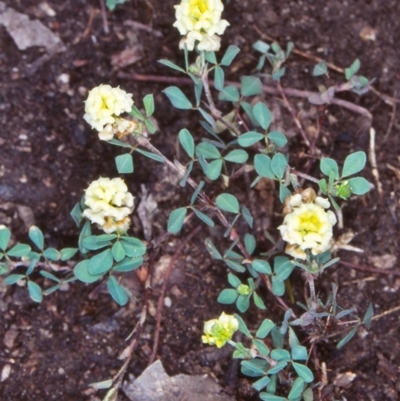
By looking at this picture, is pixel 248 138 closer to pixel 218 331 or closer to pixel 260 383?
pixel 218 331

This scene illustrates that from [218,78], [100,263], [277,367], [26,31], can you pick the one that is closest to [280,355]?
[277,367]

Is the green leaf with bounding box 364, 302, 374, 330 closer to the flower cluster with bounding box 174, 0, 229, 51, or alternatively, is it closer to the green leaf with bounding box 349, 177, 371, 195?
the green leaf with bounding box 349, 177, 371, 195

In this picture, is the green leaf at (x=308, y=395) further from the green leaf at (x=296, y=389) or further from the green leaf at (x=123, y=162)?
the green leaf at (x=123, y=162)

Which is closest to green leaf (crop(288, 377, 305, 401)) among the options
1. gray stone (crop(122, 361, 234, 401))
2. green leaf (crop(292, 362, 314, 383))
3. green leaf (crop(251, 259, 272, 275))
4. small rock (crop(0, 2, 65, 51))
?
green leaf (crop(292, 362, 314, 383))

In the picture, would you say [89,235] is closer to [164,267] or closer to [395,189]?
[164,267]

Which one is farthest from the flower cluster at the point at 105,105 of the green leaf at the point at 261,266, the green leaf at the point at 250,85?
the green leaf at the point at 261,266

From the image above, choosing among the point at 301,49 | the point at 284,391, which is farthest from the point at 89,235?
the point at 301,49

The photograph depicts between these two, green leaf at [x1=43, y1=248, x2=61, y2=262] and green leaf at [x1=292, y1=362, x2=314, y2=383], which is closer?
green leaf at [x1=292, y1=362, x2=314, y2=383]
